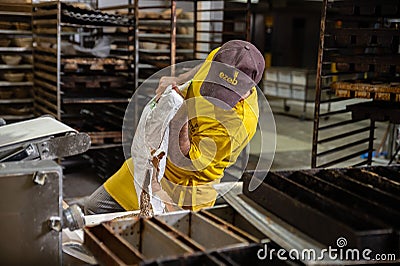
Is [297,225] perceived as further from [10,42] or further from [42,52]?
[10,42]

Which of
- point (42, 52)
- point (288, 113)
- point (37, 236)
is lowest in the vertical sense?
point (288, 113)

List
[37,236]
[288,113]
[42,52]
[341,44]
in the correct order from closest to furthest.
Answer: [37,236] < [341,44] < [42,52] < [288,113]

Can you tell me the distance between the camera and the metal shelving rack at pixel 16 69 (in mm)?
4887

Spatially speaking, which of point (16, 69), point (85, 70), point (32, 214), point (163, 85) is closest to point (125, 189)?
point (163, 85)

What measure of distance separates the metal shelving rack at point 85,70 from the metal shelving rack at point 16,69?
14cm

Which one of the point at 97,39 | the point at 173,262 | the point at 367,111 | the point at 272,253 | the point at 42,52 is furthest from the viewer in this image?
the point at 97,39

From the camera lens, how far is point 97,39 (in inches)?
206

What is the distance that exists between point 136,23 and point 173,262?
11.9ft

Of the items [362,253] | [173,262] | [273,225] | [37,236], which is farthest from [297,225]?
[37,236]

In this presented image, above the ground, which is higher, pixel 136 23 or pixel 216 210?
pixel 136 23

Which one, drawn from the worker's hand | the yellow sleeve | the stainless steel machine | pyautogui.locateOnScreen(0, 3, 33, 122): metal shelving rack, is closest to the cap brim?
the worker's hand

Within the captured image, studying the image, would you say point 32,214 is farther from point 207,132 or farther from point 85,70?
point 85,70

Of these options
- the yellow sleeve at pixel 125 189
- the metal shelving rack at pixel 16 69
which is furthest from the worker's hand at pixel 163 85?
the metal shelving rack at pixel 16 69

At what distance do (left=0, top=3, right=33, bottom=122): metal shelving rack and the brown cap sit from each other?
3.15 m
